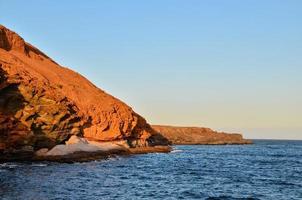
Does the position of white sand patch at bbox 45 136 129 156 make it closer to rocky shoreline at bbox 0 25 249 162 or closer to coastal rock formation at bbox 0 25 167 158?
rocky shoreline at bbox 0 25 249 162

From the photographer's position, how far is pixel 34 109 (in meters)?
73.8

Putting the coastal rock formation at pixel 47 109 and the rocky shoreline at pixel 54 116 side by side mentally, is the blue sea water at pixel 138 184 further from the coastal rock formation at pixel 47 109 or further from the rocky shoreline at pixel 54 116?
the coastal rock formation at pixel 47 109

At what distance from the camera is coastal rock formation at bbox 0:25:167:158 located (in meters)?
68.0

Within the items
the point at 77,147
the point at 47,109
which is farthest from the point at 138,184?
the point at 47,109

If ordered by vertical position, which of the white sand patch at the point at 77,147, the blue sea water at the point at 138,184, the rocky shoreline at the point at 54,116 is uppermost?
the rocky shoreline at the point at 54,116

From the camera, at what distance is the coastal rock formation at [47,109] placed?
223 feet

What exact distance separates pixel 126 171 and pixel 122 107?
4890 cm

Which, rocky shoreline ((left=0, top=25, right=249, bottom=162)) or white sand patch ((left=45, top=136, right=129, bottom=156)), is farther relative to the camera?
white sand patch ((left=45, top=136, right=129, bottom=156))

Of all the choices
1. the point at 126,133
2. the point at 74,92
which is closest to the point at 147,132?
the point at 126,133

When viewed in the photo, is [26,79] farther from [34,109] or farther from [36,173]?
[36,173]

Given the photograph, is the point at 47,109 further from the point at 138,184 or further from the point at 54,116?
the point at 138,184

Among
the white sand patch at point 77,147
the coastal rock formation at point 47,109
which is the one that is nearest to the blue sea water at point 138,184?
the coastal rock formation at point 47,109

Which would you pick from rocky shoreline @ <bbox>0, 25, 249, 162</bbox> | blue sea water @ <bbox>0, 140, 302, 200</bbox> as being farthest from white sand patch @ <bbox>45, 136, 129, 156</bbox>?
blue sea water @ <bbox>0, 140, 302, 200</bbox>

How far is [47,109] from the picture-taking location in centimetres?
7606
